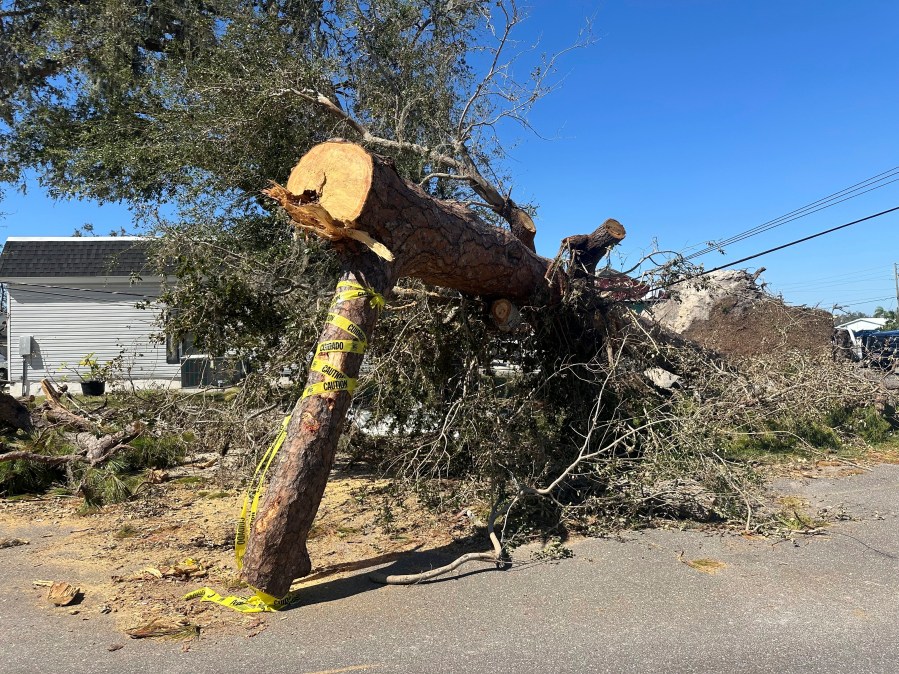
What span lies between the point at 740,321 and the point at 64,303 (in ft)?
57.6

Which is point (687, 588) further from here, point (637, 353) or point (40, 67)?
point (40, 67)

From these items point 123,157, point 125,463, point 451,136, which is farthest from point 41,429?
point 451,136

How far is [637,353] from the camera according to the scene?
21.8ft

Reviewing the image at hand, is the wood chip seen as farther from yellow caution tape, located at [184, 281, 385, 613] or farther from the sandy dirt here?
yellow caution tape, located at [184, 281, 385, 613]

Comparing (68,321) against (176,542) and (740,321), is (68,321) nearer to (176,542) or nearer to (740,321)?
(176,542)

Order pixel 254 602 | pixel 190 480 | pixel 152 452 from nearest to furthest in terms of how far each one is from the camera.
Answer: pixel 254 602, pixel 190 480, pixel 152 452

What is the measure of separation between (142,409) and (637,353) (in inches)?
211

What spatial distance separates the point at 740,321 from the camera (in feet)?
35.0

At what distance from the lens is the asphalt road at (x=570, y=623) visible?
3.15 m

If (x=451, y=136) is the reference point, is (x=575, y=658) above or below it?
below

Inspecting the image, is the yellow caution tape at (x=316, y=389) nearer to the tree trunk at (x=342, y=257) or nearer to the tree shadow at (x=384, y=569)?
the tree trunk at (x=342, y=257)

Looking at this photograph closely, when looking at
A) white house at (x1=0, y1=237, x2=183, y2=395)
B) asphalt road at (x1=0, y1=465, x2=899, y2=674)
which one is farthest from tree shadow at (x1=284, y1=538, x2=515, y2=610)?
white house at (x1=0, y1=237, x2=183, y2=395)

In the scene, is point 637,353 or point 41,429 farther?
point 41,429

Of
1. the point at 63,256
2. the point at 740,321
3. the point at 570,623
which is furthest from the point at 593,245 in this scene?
the point at 63,256
